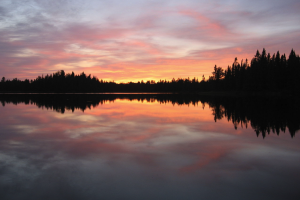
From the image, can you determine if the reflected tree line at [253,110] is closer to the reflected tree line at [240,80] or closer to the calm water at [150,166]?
the calm water at [150,166]

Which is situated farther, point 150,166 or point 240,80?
point 240,80

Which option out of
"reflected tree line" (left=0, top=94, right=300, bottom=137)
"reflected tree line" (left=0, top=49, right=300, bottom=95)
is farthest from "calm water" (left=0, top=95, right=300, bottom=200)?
"reflected tree line" (left=0, top=49, right=300, bottom=95)

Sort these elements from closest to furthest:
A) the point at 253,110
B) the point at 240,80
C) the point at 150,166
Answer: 1. the point at 150,166
2. the point at 253,110
3. the point at 240,80

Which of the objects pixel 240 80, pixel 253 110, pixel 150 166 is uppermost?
pixel 240 80

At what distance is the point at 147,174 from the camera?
7109mm

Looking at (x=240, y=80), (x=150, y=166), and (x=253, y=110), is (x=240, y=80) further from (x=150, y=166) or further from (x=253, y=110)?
(x=150, y=166)

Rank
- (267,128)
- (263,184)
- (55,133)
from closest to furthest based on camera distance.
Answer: (263,184) → (55,133) → (267,128)

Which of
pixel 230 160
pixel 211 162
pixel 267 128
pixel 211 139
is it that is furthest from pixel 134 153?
pixel 267 128

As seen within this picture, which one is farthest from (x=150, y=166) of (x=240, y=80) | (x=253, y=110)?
(x=240, y=80)

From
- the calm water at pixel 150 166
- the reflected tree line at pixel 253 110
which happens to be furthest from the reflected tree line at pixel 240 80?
the calm water at pixel 150 166

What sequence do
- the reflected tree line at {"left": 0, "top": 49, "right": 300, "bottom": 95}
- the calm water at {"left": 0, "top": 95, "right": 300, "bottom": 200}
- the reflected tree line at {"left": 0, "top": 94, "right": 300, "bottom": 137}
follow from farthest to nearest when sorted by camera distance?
the reflected tree line at {"left": 0, "top": 49, "right": 300, "bottom": 95} → the reflected tree line at {"left": 0, "top": 94, "right": 300, "bottom": 137} → the calm water at {"left": 0, "top": 95, "right": 300, "bottom": 200}

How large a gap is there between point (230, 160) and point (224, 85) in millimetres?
95499

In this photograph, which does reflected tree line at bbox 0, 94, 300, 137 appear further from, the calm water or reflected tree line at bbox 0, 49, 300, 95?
reflected tree line at bbox 0, 49, 300, 95

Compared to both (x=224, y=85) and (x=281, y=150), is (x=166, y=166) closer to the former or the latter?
(x=281, y=150)
